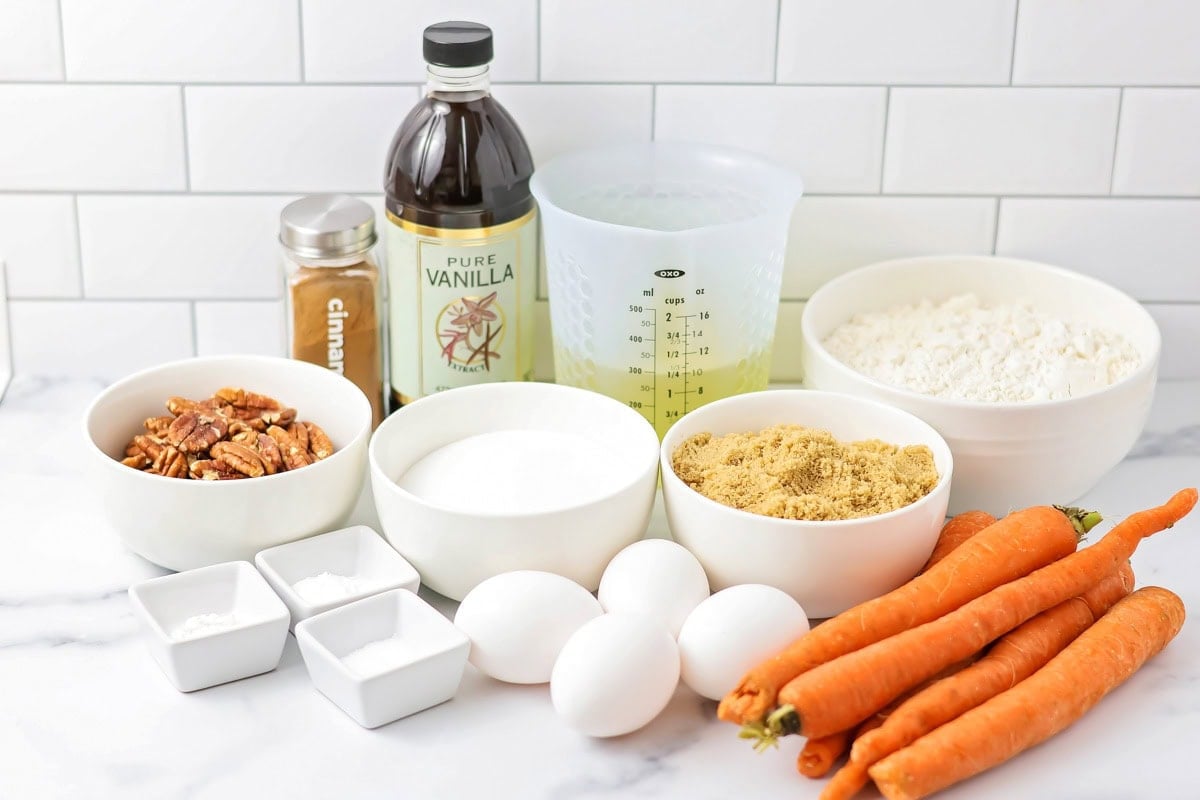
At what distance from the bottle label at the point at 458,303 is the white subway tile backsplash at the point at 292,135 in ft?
0.43

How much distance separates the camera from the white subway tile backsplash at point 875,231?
1374mm

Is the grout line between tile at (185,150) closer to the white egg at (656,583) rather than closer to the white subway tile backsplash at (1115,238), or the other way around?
the white egg at (656,583)

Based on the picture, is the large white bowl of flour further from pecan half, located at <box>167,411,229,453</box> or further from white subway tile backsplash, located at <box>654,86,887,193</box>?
pecan half, located at <box>167,411,229,453</box>

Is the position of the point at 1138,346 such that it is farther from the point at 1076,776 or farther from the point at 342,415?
the point at 342,415

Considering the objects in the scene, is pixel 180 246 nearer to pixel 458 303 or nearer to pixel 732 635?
pixel 458 303

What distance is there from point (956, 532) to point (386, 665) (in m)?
0.48

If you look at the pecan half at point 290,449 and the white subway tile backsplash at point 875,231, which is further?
the white subway tile backsplash at point 875,231

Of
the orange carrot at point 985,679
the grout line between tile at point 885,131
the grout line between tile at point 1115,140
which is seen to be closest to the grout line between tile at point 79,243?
the grout line between tile at point 885,131

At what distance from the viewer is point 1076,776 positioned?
0.92 metres

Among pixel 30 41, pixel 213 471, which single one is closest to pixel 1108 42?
pixel 213 471

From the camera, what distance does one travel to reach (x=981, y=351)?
125cm

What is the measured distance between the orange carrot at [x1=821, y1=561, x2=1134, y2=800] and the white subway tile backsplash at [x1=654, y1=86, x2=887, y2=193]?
492 mm

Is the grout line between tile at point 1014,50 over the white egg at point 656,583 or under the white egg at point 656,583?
over

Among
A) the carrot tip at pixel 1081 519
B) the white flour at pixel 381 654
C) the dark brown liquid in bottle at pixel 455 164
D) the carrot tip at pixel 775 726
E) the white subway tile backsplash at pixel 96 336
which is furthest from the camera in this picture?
the white subway tile backsplash at pixel 96 336
